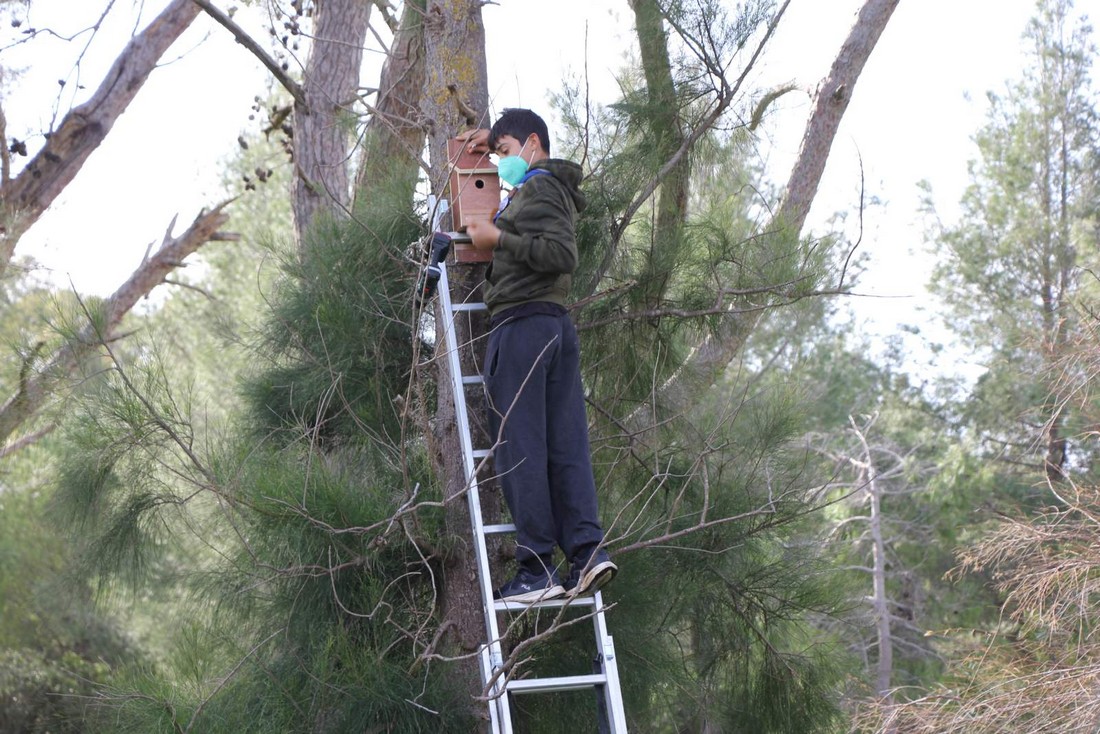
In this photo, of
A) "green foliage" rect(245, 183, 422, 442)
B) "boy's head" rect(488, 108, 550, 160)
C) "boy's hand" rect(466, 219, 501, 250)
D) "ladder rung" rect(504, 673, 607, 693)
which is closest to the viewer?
"ladder rung" rect(504, 673, 607, 693)

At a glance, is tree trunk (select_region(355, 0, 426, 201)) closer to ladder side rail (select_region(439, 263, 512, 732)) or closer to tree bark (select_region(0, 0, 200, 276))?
ladder side rail (select_region(439, 263, 512, 732))

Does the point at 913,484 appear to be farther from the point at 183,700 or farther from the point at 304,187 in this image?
the point at 183,700

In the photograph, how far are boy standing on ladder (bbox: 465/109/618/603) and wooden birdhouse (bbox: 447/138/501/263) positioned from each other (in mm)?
115

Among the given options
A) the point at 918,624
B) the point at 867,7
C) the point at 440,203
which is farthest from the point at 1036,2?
the point at 440,203

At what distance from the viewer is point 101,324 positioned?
3742 millimetres

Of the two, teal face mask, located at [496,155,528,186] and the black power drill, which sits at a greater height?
teal face mask, located at [496,155,528,186]

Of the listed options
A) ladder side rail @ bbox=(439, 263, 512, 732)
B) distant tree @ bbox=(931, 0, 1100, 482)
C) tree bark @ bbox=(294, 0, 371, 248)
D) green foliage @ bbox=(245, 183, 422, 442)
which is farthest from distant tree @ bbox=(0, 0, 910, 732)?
distant tree @ bbox=(931, 0, 1100, 482)

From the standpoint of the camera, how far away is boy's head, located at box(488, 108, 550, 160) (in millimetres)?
3861

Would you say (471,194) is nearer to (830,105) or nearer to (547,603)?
(547,603)

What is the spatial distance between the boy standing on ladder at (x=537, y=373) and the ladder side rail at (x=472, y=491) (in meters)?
0.08

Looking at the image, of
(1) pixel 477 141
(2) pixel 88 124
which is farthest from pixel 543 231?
(2) pixel 88 124

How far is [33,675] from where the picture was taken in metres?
12.2

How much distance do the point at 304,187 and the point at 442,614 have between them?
3187 millimetres

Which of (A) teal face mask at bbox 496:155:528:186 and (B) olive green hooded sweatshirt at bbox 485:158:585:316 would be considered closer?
(B) olive green hooded sweatshirt at bbox 485:158:585:316
